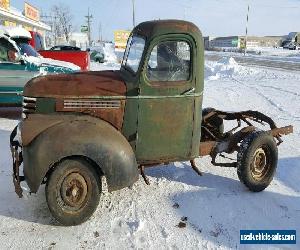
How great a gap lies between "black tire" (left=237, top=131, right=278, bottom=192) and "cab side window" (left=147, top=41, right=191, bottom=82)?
4.42 feet

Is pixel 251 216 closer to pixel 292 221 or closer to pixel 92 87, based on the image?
pixel 292 221

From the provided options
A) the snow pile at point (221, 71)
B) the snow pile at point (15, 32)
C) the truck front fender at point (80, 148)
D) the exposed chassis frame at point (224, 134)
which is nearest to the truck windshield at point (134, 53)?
the truck front fender at point (80, 148)

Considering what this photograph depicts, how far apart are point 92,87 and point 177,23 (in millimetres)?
1310

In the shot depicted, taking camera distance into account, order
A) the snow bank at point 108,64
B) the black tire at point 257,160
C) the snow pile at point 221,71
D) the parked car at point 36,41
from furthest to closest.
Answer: the snow bank at point 108,64
the snow pile at point 221,71
the parked car at point 36,41
the black tire at point 257,160

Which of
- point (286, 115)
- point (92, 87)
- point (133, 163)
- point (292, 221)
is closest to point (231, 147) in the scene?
point (292, 221)

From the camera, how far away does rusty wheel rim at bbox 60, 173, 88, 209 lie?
423 cm

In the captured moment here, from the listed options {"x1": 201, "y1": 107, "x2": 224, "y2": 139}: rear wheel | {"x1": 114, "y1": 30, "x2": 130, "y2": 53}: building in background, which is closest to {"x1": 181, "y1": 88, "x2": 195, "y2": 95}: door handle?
{"x1": 201, "y1": 107, "x2": 224, "y2": 139}: rear wheel

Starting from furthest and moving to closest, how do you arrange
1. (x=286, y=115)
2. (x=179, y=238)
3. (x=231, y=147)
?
(x=286, y=115)
(x=231, y=147)
(x=179, y=238)

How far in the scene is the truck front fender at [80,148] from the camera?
4020 millimetres

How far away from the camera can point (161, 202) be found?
15.8 feet

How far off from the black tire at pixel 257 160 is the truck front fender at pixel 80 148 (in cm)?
161

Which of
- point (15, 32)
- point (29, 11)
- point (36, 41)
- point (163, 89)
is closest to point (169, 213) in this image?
point (163, 89)

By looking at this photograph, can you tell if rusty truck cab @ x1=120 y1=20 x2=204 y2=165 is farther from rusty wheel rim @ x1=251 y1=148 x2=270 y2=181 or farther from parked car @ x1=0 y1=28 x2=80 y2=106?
parked car @ x1=0 y1=28 x2=80 y2=106

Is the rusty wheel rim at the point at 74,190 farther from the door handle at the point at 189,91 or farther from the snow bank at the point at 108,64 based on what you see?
the snow bank at the point at 108,64
